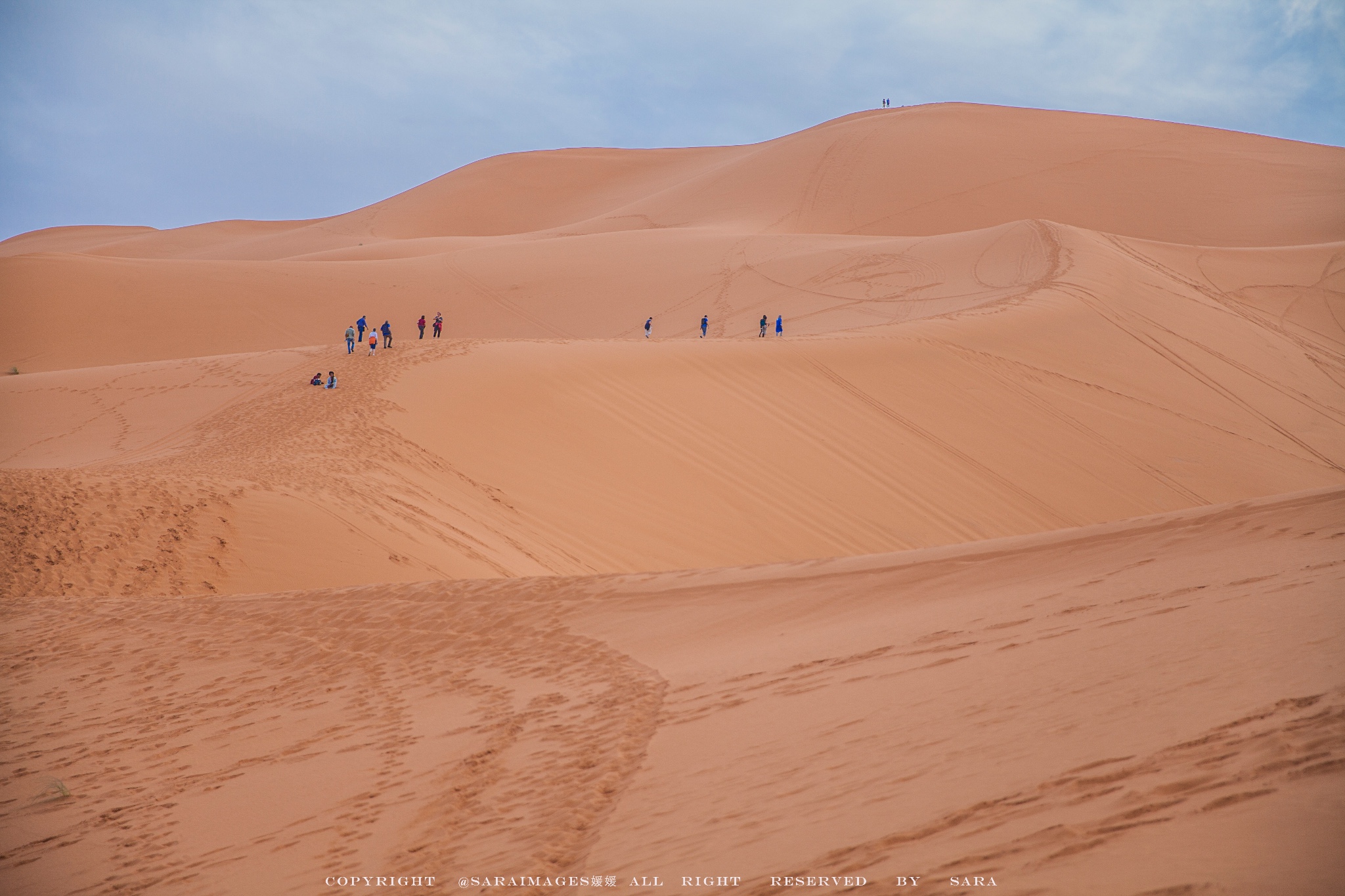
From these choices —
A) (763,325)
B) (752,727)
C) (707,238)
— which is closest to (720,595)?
(752,727)

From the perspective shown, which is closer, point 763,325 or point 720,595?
point 720,595

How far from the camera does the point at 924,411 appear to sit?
15570 millimetres

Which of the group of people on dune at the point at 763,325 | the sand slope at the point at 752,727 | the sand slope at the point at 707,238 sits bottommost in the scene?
the sand slope at the point at 752,727

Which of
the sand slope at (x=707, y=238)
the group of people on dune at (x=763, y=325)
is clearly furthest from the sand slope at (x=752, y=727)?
the sand slope at (x=707, y=238)

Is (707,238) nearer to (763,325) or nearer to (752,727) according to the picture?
(763,325)

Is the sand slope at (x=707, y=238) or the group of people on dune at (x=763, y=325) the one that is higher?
the sand slope at (x=707, y=238)

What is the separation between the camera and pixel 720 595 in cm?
687

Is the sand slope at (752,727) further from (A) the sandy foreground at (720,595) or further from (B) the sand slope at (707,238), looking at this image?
(B) the sand slope at (707,238)

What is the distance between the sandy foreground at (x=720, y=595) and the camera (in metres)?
3.08

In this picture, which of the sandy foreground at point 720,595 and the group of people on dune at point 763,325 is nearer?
the sandy foreground at point 720,595

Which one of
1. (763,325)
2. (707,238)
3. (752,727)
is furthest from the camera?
(707,238)

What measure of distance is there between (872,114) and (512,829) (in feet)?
195

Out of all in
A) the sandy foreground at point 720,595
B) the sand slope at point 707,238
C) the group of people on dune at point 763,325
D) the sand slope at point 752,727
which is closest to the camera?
the sand slope at point 752,727

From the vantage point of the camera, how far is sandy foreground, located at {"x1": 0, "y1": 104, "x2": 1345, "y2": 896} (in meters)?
3.08
